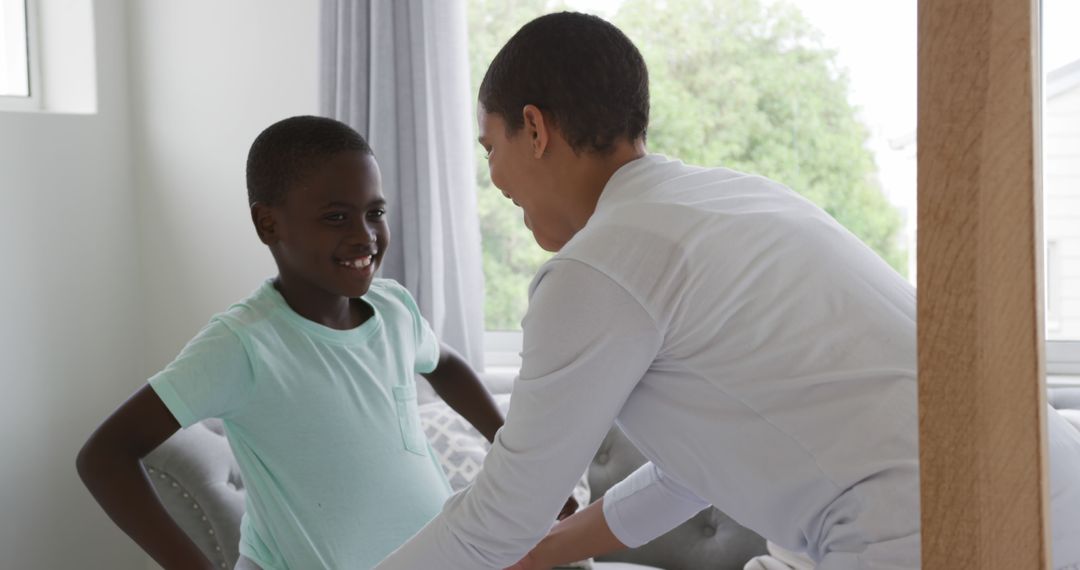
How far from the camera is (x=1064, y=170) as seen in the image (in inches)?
125

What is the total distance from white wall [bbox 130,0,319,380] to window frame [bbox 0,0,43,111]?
30 cm

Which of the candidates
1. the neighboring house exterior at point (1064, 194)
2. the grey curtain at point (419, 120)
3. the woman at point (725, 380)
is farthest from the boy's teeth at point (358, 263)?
the neighboring house exterior at point (1064, 194)

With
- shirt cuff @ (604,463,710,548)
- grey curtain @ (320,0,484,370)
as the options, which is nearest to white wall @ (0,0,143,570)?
grey curtain @ (320,0,484,370)

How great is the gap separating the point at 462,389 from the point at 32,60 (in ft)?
7.16

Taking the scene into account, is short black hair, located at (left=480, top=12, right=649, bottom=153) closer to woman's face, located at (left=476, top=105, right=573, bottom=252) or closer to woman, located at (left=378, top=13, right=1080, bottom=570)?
woman's face, located at (left=476, top=105, right=573, bottom=252)

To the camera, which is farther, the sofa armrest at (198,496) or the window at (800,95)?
the window at (800,95)

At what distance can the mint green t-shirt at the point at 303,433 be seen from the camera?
1.54 meters

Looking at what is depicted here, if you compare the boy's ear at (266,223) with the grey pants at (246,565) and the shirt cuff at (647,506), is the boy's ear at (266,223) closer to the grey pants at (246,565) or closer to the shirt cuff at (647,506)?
the grey pants at (246,565)

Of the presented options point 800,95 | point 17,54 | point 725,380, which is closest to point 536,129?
point 725,380

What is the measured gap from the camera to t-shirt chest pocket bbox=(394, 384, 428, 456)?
169cm

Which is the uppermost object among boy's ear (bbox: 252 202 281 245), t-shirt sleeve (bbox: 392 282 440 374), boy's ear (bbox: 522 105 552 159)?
boy's ear (bbox: 522 105 552 159)

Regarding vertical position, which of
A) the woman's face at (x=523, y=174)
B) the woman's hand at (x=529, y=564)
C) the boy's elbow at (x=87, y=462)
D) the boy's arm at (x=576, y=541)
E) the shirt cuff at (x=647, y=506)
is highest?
Answer: the woman's face at (x=523, y=174)

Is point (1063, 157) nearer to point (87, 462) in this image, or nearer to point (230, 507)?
point (230, 507)

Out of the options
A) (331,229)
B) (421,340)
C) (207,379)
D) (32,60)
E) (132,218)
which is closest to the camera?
(207,379)
